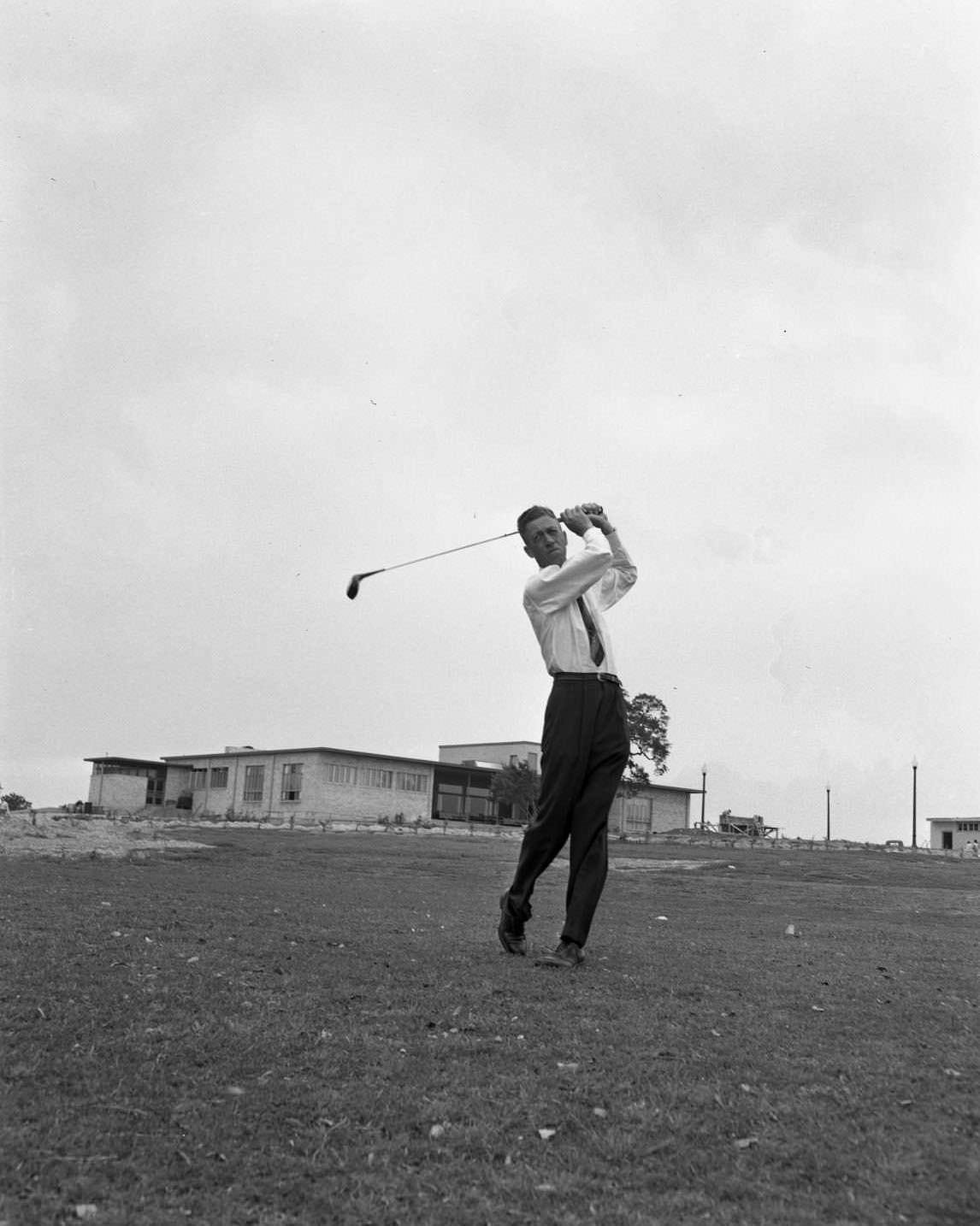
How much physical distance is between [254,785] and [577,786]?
7670 cm

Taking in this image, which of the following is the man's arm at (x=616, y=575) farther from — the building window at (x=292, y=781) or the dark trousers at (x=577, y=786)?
the building window at (x=292, y=781)

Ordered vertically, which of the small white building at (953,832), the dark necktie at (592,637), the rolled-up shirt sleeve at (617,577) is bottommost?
the small white building at (953,832)

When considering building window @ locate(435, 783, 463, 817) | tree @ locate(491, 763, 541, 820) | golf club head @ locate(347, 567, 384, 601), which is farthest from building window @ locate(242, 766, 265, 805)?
golf club head @ locate(347, 567, 384, 601)

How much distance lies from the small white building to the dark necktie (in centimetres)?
8717

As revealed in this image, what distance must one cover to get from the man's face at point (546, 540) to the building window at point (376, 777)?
73628 mm

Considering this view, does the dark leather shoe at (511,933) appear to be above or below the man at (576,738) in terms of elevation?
below

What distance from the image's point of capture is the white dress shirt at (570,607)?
621 cm

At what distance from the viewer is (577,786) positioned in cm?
618

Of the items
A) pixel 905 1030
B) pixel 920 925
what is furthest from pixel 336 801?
pixel 905 1030

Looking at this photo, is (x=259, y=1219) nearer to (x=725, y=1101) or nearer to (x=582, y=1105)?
(x=582, y=1105)

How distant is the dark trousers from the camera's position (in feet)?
20.1

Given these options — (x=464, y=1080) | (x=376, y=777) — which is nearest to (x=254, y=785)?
(x=376, y=777)

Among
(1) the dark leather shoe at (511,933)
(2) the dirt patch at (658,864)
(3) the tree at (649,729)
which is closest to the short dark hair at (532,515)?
(1) the dark leather shoe at (511,933)

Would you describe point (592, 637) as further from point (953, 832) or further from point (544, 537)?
point (953, 832)
